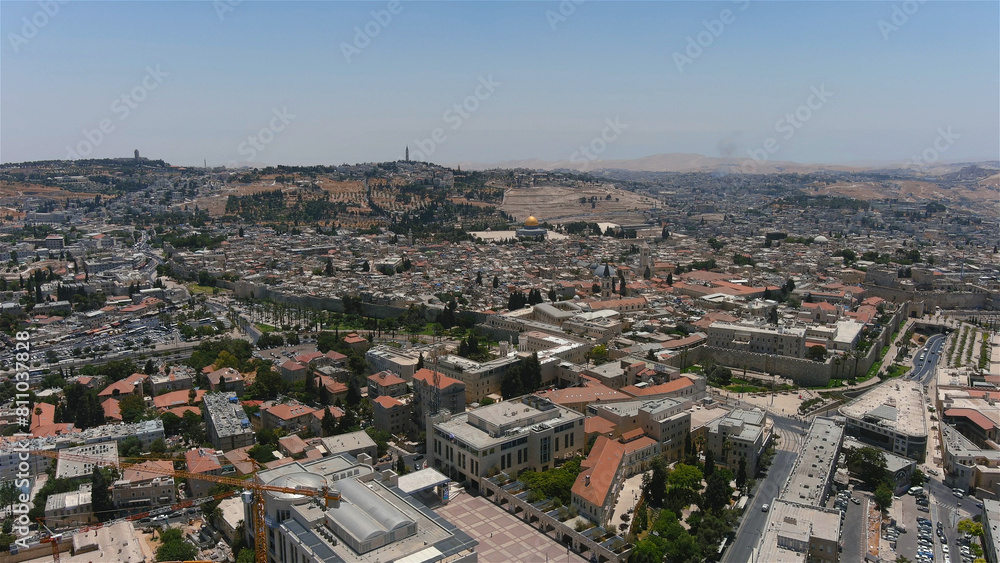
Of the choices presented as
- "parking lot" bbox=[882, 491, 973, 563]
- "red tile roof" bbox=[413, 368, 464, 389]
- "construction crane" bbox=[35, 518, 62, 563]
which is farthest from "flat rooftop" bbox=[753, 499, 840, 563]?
"construction crane" bbox=[35, 518, 62, 563]

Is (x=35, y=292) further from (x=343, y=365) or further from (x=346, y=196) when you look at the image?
(x=346, y=196)

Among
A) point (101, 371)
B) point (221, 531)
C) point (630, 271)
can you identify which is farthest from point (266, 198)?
point (221, 531)

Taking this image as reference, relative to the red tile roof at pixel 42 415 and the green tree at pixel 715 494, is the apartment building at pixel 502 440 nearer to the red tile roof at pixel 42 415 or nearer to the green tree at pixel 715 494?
the green tree at pixel 715 494

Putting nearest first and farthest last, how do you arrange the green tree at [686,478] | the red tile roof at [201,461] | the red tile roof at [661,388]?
the green tree at [686,478] < the red tile roof at [201,461] < the red tile roof at [661,388]

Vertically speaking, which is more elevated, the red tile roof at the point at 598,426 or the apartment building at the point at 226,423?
the red tile roof at the point at 598,426

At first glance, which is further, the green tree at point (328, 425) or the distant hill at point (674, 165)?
the distant hill at point (674, 165)

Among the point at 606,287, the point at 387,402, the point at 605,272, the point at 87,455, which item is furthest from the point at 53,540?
the point at 605,272

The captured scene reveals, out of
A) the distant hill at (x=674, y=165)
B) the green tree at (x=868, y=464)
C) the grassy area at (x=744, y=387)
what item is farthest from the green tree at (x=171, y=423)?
the distant hill at (x=674, y=165)

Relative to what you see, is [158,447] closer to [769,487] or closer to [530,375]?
[530,375]
